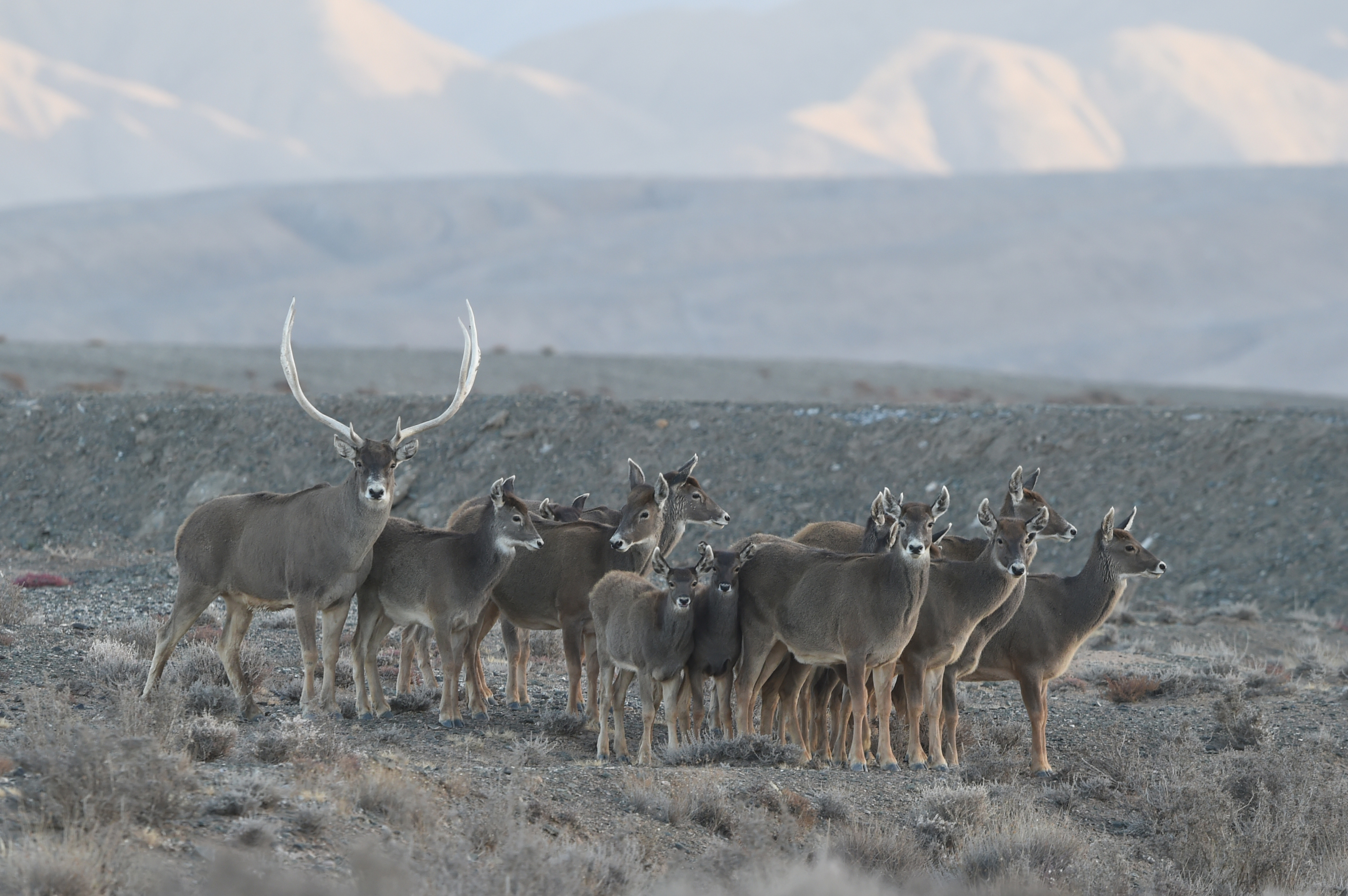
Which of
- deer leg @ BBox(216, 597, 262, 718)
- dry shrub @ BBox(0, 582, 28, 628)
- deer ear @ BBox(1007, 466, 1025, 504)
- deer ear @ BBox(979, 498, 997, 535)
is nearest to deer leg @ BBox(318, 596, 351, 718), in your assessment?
deer leg @ BBox(216, 597, 262, 718)

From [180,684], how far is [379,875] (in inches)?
180

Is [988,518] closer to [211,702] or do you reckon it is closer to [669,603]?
[669,603]

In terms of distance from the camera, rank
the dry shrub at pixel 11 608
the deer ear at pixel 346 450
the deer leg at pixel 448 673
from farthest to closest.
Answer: the dry shrub at pixel 11 608 → the deer leg at pixel 448 673 → the deer ear at pixel 346 450

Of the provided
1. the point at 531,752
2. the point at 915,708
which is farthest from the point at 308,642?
the point at 915,708

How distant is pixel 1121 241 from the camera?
124500mm

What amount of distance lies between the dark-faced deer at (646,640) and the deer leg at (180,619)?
3.34 metres

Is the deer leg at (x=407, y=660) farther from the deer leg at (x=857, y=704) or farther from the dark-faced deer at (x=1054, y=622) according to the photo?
the dark-faced deer at (x=1054, y=622)

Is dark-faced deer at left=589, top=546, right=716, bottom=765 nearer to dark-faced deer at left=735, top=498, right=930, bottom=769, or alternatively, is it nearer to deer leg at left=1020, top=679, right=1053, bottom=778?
dark-faced deer at left=735, top=498, right=930, bottom=769

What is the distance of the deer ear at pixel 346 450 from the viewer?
41.9 ft

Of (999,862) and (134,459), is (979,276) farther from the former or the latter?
(999,862)

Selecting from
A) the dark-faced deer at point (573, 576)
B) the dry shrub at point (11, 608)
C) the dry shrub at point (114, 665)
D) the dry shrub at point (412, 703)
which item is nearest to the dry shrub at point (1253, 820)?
the dark-faced deer at point (573, 576)

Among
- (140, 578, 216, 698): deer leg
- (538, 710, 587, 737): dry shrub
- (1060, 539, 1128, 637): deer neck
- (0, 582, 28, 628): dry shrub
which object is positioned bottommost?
(538, 710, 587, 737): dry shrub

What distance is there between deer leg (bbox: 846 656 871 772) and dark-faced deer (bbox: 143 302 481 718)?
409 cm

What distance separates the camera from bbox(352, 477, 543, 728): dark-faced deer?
13.2 m
